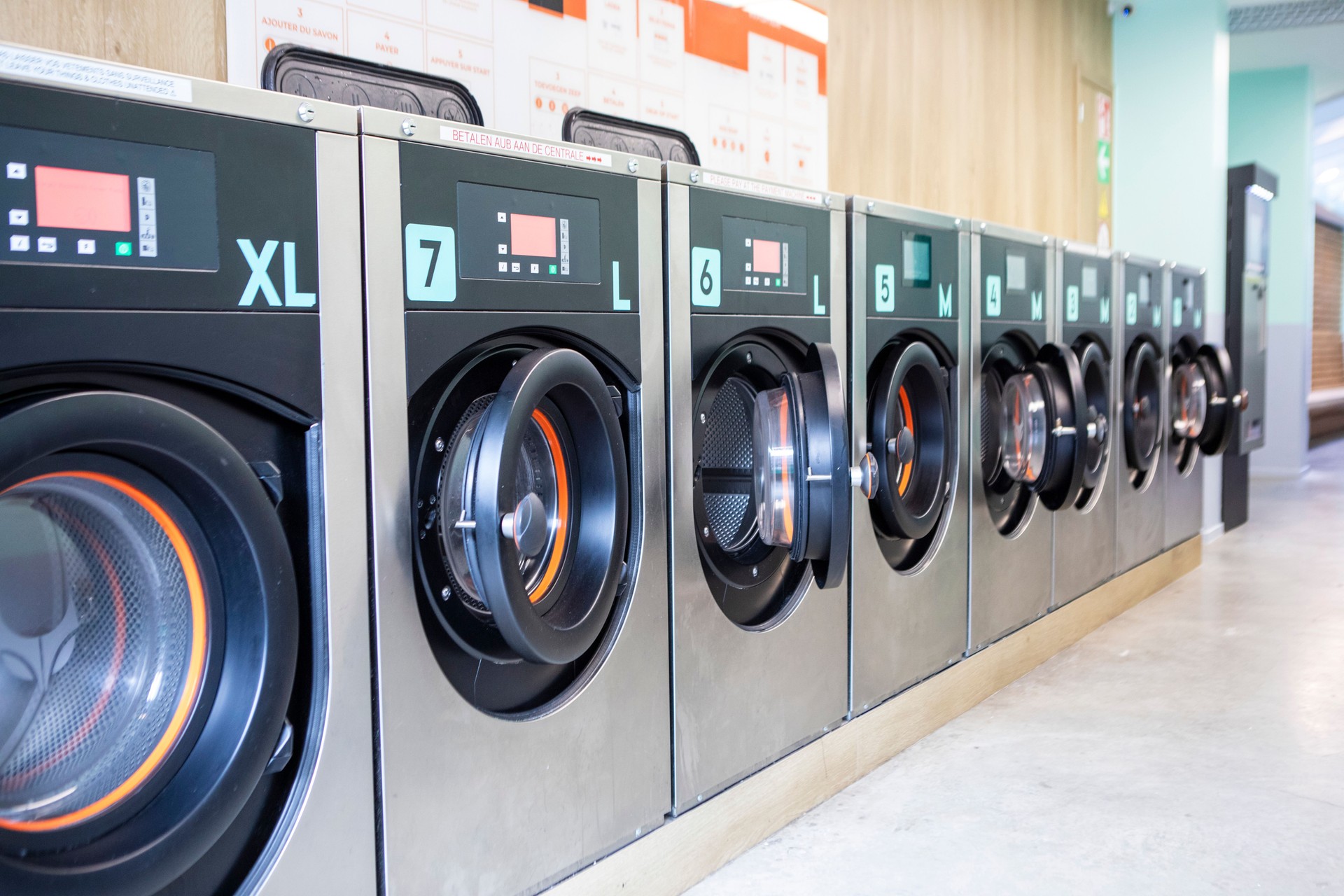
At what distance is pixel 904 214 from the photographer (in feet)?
7.84

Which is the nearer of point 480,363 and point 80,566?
point 80,566

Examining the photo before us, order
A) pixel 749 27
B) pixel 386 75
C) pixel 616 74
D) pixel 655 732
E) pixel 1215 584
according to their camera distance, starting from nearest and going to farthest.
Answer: pixel 655 732
pixel 386 75
pixel 616 74
pixel 749 27
pixel 1215 584

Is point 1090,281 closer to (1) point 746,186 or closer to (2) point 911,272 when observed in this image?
(2) point 911,272

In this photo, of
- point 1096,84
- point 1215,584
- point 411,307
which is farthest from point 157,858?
point 1096,84

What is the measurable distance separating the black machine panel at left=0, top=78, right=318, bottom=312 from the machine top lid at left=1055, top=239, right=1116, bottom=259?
8.65 feet

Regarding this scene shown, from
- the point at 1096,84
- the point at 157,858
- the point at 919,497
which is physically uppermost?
the point at 1096,84

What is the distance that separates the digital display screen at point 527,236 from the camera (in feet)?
4.55

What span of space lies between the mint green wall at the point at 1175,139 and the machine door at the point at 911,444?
10.8ft

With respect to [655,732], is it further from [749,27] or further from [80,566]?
[749,27]

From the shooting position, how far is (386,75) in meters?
1.91

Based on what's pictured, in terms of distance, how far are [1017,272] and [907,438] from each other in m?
0.94

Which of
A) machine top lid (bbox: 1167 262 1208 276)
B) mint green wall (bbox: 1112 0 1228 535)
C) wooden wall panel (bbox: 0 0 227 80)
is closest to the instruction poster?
wooden wall panel (bbox: 0 0 227 80)

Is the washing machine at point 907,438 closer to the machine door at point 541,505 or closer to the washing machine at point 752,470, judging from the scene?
the washing machine at point 752,470

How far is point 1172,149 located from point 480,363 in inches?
191
